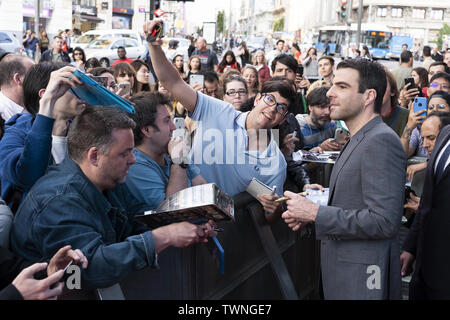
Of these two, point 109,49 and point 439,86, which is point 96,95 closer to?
point 439,86

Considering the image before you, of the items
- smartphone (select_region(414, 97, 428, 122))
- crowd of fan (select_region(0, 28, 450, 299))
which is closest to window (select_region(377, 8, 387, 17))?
smartphone (select_region(414, 97, 428, 122))

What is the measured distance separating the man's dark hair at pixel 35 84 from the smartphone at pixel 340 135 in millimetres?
3564

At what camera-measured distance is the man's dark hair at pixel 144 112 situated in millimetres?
3475

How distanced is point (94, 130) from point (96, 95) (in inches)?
8.5

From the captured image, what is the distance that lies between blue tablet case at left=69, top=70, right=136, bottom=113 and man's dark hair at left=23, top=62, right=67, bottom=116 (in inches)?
22.7

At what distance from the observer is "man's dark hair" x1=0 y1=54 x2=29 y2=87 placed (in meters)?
4.42

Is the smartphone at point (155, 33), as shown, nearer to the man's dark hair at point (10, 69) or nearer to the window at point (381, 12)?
the man's dark hair at point (10, 69)

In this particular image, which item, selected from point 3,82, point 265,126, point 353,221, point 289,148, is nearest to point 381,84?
point 353,221

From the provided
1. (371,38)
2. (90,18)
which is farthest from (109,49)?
(90,18)

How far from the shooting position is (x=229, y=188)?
398 cm

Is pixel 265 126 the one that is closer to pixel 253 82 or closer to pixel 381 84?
pixel 381 84

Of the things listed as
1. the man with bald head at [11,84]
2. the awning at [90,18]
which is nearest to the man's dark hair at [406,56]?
the man with bald head at [11,84]
